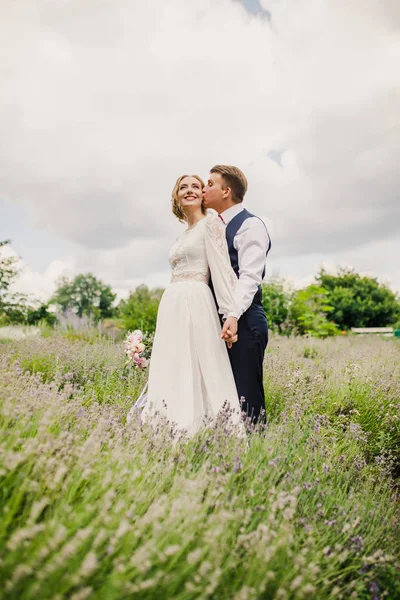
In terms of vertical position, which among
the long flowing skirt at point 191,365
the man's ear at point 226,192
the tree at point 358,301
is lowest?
the long flowing skirt at point 191,365

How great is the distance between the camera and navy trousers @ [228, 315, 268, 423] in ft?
11.3

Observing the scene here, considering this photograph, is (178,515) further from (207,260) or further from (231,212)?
(231,212)

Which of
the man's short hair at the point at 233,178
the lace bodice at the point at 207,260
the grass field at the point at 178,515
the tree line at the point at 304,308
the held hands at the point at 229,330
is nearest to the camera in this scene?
the grass field at the point at 178,515

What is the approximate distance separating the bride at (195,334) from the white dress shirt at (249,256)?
0.30ft

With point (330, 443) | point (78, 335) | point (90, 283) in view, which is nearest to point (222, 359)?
point (330, 443)

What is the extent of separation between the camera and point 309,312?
13.8 m

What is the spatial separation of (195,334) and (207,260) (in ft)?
1.89

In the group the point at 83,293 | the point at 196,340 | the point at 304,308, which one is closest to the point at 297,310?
the point at 304,308

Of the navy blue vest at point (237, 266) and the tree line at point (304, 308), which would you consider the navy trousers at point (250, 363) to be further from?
the tree line at point (304, 308)

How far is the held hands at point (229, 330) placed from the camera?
329cm

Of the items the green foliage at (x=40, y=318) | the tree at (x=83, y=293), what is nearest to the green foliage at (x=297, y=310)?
the green foliage at (x=40, y=318)

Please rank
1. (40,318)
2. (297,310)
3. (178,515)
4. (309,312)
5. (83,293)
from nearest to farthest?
(178,515)
(309,312)
(297,310)
(40,318)
(83,293)

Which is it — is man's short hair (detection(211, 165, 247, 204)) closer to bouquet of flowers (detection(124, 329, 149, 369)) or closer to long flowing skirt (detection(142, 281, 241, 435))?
long flowing skirt (detection(142, 281, 241, 435))

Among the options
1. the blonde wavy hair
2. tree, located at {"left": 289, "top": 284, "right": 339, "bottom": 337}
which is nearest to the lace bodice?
A: the blonde wavy hair
